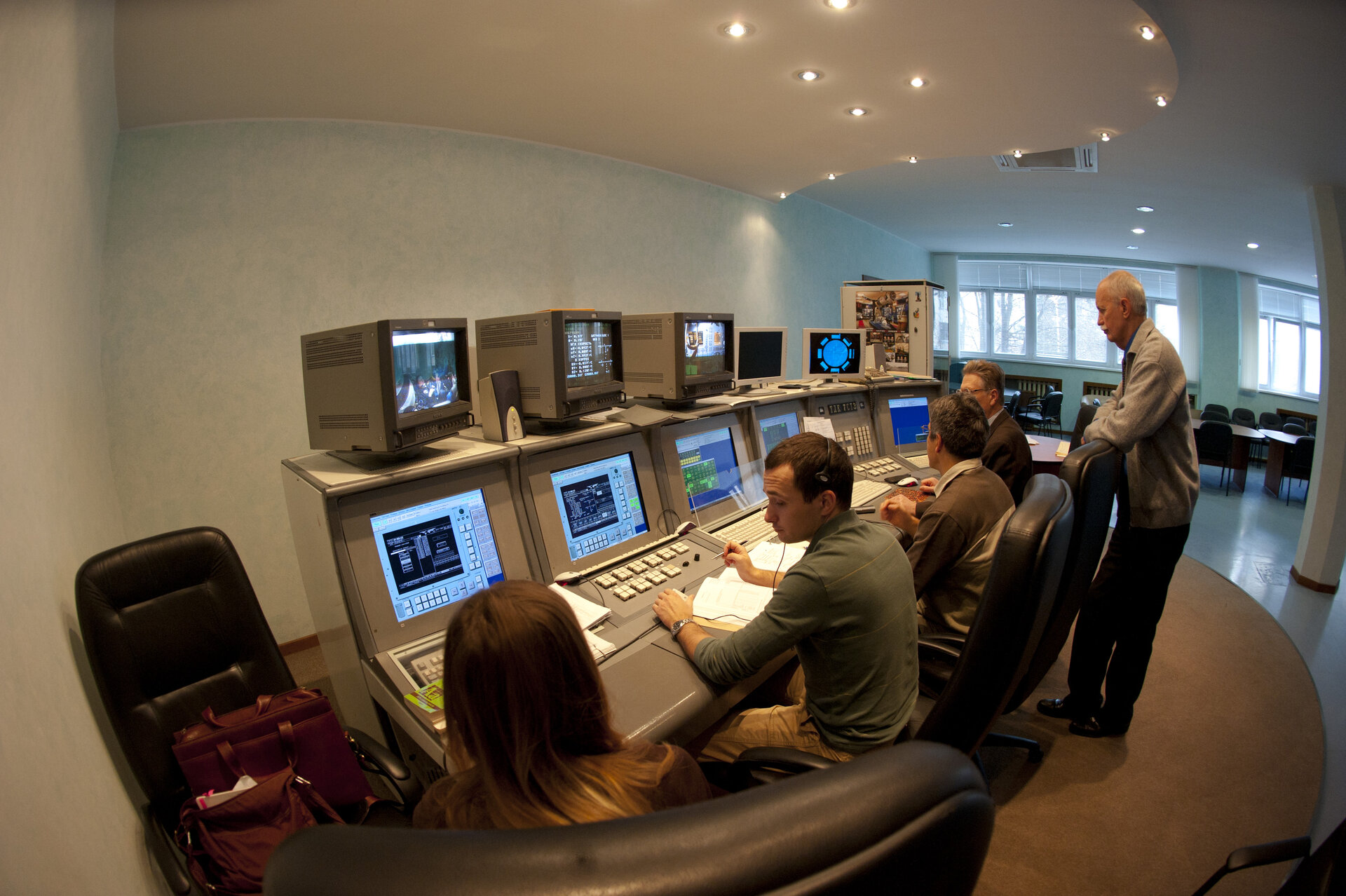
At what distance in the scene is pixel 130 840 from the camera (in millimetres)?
1557

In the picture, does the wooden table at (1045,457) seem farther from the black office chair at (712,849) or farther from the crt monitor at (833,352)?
the black office chair at (712,849)

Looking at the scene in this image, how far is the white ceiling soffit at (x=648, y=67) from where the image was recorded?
2654 mm

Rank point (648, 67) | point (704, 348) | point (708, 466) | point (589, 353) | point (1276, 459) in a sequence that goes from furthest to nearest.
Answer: point (1276, 459), point (648, 67), point (704, 348), point (708, 466), point (589, 353)

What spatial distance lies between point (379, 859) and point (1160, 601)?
3081mm

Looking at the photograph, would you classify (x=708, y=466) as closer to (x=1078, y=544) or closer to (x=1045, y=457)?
(x=1078, y=544)

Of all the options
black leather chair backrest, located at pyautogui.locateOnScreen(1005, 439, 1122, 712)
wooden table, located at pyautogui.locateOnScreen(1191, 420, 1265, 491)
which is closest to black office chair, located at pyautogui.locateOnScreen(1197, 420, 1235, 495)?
wooden table, located at pyautogui.locateOnScreen(1191, 420, 1265, 491)

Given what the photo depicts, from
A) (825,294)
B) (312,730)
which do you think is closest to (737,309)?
(825,294)

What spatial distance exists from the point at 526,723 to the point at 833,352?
11.5 ft

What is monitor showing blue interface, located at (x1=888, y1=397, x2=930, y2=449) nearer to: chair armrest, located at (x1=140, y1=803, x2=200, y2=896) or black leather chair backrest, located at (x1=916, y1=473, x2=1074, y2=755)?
black leather chair backrest, located at (x1=916, y1=473, x2=1074, y2=755)

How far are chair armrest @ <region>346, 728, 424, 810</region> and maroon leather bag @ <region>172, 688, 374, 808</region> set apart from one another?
0.11 feet

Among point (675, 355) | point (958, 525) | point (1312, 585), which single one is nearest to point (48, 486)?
point (675, 355)

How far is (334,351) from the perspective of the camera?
1937mm

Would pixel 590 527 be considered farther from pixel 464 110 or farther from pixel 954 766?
pixel 464 110

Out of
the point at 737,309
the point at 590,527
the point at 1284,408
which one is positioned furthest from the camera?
the point at 1284,408
